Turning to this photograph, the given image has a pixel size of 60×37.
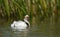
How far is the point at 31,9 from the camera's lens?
12.7m

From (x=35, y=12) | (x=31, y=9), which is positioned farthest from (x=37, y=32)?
(x=35, y=12)

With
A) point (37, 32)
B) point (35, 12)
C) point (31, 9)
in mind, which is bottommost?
point (37, 32)

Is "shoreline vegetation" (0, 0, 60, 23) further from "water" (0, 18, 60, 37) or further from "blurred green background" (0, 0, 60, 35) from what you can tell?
"water" (0, 18, 60, 37)

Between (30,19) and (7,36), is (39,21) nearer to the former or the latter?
(30,19)

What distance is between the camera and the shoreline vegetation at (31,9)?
12.5 m

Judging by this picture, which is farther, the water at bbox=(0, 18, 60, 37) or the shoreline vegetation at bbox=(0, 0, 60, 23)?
the shoreline vegetation at bbox=(0, 0, 60, 23)

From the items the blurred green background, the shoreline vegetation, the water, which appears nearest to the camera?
the water

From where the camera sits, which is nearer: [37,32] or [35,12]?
[37,32]

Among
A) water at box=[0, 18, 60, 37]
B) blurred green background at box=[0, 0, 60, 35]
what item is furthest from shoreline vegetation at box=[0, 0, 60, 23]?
water at box=[0, 18, 60, 37]

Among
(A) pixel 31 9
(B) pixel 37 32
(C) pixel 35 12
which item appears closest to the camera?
(B) pixel 37 32

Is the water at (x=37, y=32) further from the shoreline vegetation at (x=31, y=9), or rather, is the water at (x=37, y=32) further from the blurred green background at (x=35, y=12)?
the shoreline vegetation at (x=31, y=9)

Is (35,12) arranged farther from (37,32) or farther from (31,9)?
(37,32)

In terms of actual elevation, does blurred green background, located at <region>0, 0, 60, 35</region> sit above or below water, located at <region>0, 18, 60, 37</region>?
above

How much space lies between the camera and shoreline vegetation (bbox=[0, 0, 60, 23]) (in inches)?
491
